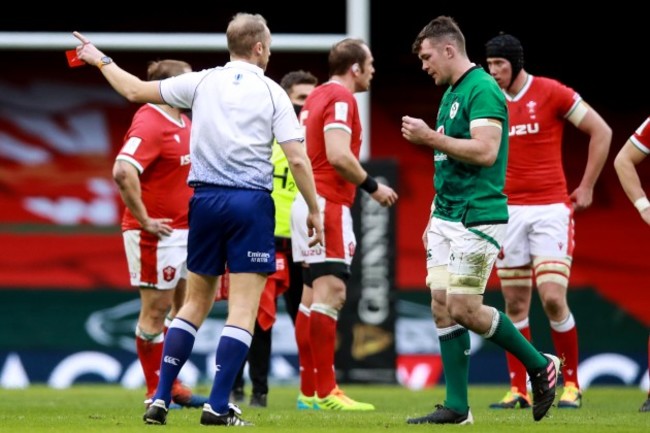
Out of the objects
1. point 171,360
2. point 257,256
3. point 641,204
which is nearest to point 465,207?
point 257,256

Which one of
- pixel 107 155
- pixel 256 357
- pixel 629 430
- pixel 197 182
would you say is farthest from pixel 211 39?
pixel 629 430

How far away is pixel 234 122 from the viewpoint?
701cm

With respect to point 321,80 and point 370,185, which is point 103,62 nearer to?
point 370,185

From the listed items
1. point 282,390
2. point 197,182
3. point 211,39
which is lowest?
point 282,390

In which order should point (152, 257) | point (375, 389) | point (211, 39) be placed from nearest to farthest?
point (152, 257)
point (375, 389)
point (211, 39)

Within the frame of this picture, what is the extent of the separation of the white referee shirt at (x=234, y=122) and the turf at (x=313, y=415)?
52.4 inches

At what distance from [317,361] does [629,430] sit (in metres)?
2.57

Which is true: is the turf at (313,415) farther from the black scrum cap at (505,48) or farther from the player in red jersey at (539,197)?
the black scrum cap at (505,48)

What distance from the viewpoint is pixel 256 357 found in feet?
32.2

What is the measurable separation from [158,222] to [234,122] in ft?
5.90

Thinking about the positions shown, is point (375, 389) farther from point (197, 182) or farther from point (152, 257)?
point (197, 182)

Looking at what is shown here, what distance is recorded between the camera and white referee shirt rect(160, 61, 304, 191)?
A: 699 cm

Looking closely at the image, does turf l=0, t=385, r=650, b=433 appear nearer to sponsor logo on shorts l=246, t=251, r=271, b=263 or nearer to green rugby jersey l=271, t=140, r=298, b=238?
sponsor logo on shorts l=246, t=251, r=271, b=263

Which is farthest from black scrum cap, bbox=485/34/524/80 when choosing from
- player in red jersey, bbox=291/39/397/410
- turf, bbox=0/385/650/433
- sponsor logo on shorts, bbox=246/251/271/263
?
sponsor logo on shorts, bbox=246/251/271/263
